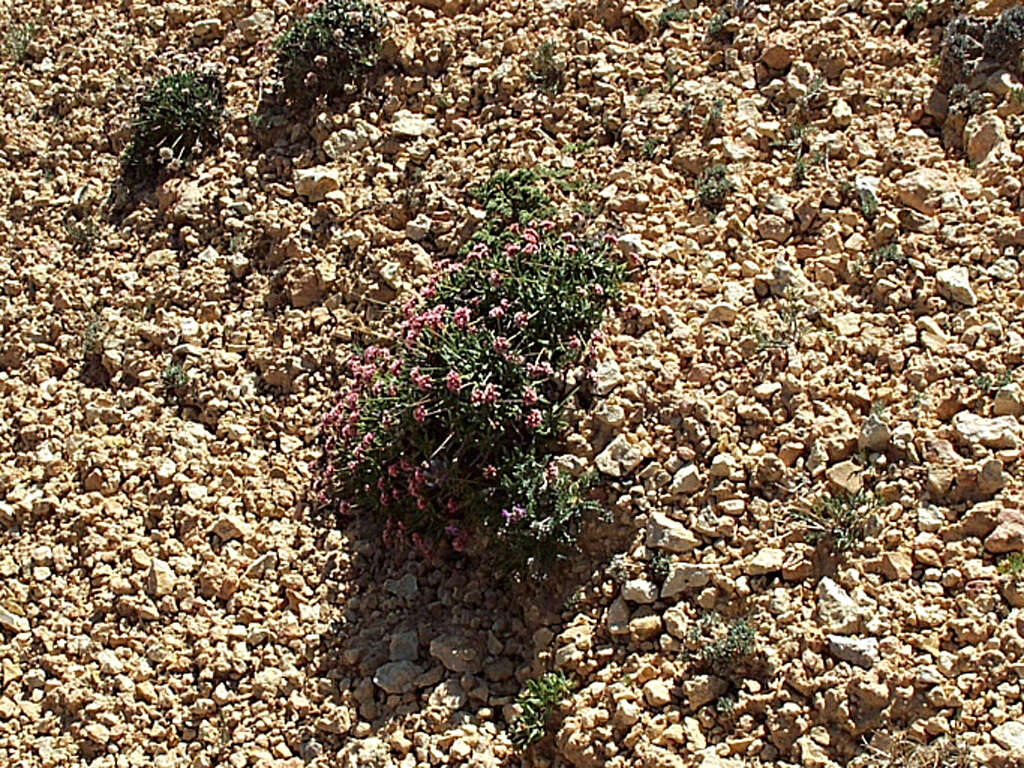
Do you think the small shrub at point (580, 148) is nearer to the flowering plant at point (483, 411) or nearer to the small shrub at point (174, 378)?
the flowering plant at point (483, 411)

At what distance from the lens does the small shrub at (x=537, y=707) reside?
17.0 ft

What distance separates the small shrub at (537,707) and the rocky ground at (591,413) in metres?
0.06

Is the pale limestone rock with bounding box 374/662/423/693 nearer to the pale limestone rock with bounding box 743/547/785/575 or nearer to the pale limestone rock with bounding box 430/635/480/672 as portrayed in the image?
the pale limestone rock with bounding box 430/635/480/672

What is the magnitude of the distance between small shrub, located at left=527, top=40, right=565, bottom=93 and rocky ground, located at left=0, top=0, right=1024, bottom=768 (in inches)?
0.7

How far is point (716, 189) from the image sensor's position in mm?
6211

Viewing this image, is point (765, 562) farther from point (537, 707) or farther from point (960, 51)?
→ point (960, 51)

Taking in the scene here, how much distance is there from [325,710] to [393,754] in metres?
0.38

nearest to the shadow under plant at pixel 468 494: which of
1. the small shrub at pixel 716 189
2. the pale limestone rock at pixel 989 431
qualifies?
the small shrub at pixel 716 189

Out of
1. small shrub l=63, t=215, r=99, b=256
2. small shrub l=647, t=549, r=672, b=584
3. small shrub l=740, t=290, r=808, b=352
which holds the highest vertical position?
small shrub l=740, t=290, r=808, b=352

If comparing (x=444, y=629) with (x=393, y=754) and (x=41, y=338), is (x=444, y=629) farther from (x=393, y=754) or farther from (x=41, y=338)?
(x=41, y=338)

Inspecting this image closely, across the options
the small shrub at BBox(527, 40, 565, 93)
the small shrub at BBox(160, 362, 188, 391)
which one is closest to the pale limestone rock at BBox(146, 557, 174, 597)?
the small shrub at BBox(160, 362, 188, 391)

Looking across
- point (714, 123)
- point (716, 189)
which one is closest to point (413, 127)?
point (714, 123)

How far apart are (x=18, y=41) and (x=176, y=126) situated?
183cm

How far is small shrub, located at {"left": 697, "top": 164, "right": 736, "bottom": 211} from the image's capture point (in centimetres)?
621
